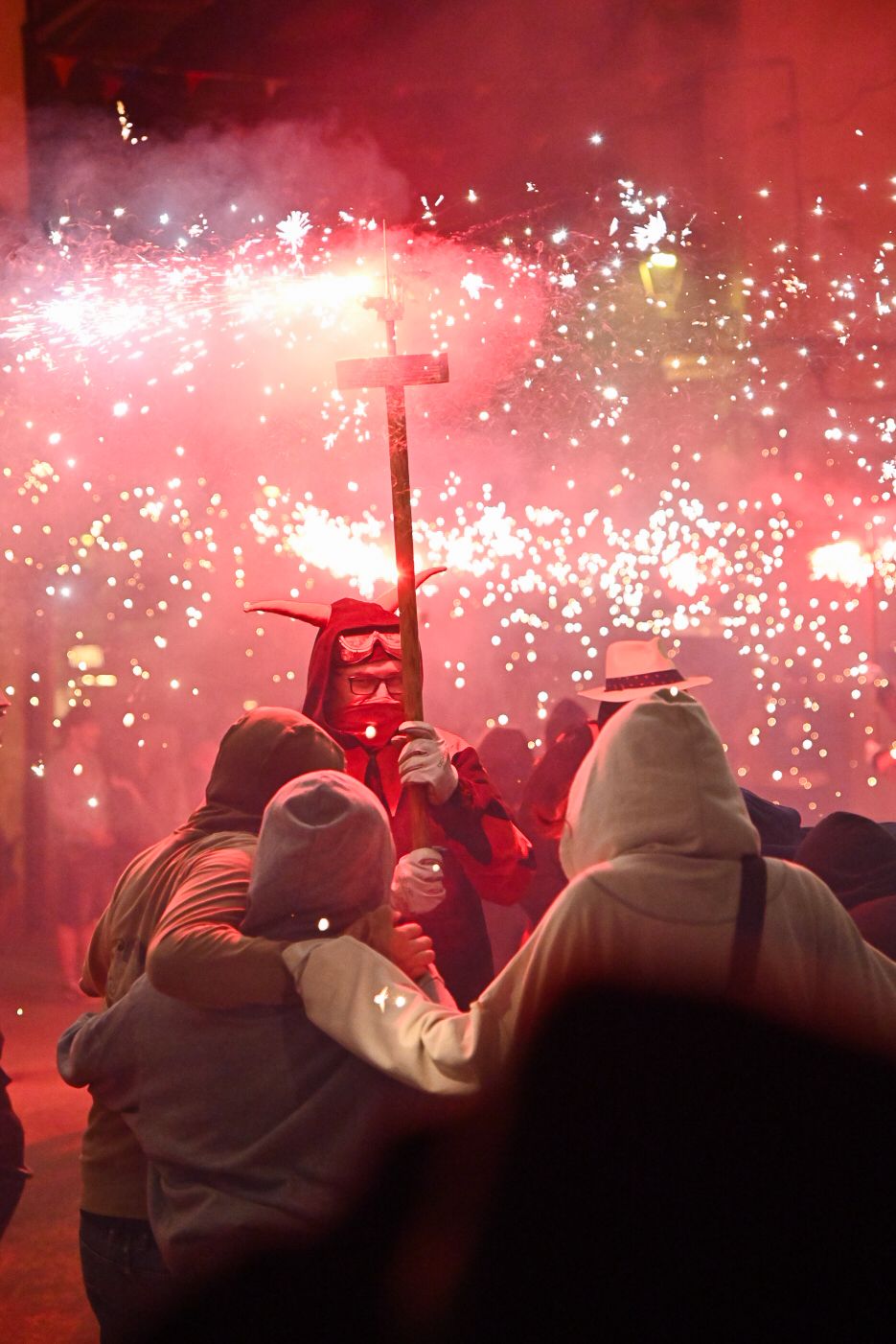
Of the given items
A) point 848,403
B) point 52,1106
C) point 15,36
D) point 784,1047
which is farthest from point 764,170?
point 784,1047

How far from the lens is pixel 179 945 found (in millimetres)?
2229

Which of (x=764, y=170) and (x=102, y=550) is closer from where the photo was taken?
(x=764, y=170)

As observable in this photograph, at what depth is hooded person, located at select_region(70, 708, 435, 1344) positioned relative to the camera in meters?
2.22

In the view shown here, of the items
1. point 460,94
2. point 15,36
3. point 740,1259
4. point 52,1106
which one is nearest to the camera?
point 740,1259

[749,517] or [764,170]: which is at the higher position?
[764,170]

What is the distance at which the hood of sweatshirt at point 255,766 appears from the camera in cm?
261

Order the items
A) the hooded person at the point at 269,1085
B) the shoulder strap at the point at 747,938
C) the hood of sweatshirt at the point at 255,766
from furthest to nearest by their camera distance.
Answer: the hood of sweatshirt at the point at 255,766 < the hooded person at the point at 269,1085 < the shoulder strap at the point at 747,938

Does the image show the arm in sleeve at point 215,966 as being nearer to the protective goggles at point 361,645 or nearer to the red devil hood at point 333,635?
the red devil hood at point 333,635

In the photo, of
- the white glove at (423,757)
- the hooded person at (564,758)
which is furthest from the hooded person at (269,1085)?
the hooded person at (564,758)

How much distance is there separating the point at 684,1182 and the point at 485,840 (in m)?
1.44

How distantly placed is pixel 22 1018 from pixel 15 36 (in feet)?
20.7

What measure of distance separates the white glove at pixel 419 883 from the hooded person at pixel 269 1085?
0.75 meters

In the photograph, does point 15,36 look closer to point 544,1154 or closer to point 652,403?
point 652,403

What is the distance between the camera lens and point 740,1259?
2025 millimetres
